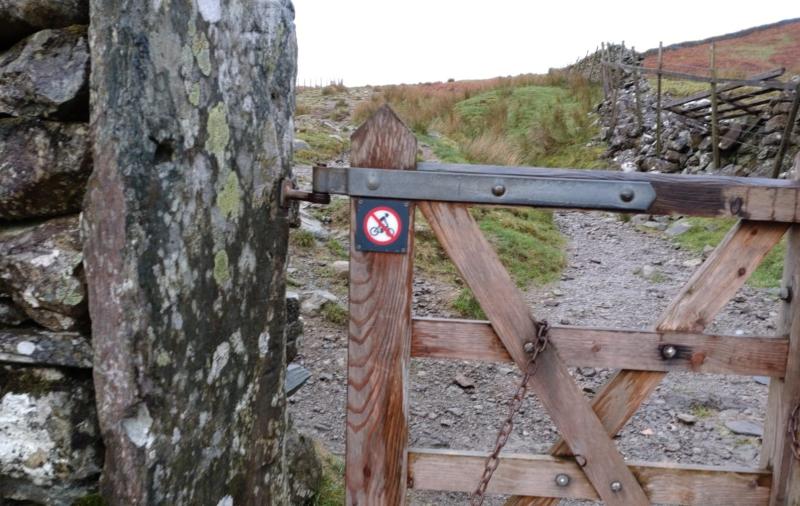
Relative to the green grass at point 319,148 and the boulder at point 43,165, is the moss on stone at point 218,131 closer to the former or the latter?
the boulder at point 43,165

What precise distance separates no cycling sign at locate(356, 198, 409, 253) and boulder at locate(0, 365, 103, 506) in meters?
0.96

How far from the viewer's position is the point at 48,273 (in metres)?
1.79

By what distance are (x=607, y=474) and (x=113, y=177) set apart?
6.28ft

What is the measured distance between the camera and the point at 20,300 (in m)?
1.83

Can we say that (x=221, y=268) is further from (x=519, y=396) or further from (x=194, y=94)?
(x=519, y=396)

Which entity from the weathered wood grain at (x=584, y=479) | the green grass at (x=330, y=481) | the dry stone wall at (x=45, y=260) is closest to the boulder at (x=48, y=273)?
the dry stone wall at (x=45, y=260)

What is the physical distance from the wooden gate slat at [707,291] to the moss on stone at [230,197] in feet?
4.69

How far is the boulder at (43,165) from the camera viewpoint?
177cm

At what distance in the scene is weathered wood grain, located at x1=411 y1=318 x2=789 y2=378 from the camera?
231cm

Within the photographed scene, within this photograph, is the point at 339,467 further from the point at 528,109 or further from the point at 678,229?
the point at 528,109

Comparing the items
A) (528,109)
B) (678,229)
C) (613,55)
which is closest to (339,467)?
(678,229)

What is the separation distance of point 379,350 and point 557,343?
2.06 ft

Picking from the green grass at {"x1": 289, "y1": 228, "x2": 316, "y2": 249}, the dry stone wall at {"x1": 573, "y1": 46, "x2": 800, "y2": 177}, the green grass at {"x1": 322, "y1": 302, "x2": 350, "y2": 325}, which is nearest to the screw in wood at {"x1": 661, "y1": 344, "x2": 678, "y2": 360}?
the green grass at {"x1": 322, "y1": 302, "x2": 350, "y2": 325}

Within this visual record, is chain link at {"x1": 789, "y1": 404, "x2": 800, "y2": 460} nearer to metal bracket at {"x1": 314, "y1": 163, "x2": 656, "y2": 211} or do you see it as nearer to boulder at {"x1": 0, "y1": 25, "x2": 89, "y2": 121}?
metal bracket at {"x1": 314, "y1": 163, "x2": 656, "y2": 211}
